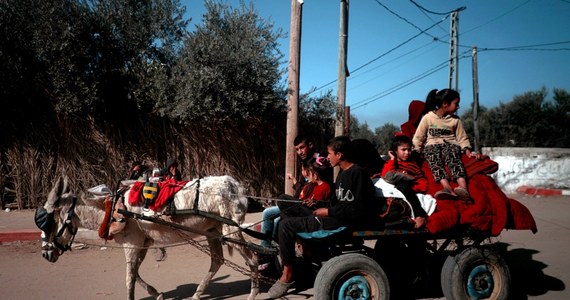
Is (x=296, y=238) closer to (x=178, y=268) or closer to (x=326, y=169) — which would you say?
(x=326, y=169)

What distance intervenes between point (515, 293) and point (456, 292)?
1.42 meters

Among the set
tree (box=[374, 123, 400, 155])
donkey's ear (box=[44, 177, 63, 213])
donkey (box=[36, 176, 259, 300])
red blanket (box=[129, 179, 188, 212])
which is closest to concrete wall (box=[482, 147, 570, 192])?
donkey (box=[36, 176, 259, 300])

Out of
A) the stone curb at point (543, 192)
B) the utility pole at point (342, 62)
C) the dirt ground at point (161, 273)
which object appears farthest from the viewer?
the stone curb at point (543, 192)

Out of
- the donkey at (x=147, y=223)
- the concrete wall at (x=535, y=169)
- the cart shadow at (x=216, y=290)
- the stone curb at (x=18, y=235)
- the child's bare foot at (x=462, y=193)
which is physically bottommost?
the cart shadow at (x=216, y=290)

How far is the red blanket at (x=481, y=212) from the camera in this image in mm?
4004

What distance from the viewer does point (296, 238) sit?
12.7 ft

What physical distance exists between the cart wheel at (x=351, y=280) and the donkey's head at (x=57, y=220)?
276 cm

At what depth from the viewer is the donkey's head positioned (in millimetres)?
4086

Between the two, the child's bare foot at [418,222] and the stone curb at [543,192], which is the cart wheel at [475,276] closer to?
the child's bare foot at [418,222]

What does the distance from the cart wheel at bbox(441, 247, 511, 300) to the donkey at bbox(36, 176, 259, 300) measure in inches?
82.6

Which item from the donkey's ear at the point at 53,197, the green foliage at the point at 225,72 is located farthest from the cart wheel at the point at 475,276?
the green foliage at the point at 225,72

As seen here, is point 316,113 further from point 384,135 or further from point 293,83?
point 384,135

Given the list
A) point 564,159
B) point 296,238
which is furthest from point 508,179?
point 296,238

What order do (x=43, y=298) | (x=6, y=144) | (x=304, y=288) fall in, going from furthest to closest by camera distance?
(x=6, y=144), (x=304, y=288), (x=43, y=298)
